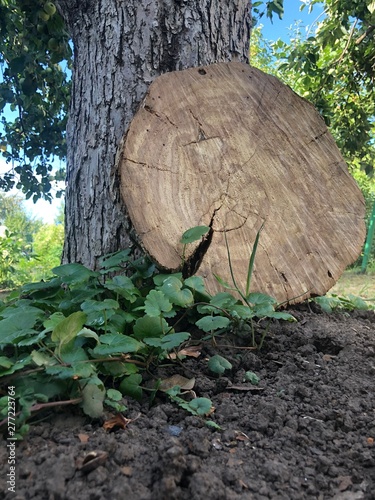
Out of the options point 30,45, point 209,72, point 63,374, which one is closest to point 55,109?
point 30,45

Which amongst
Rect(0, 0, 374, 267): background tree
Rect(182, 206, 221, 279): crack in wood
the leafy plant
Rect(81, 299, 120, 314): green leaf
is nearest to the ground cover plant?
Rect(81, 299, 120, 314): green leaf

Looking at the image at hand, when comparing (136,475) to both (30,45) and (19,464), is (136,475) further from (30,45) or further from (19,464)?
(30,45)

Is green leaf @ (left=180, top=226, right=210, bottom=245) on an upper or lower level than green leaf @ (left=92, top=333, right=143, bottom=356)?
upper

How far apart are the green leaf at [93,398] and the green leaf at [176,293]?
0.39m

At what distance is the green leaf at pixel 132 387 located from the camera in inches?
50.7

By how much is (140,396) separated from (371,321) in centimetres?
136

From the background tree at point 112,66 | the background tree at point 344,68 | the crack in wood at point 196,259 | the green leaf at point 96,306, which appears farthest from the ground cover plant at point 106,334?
the background tree at point 344,68

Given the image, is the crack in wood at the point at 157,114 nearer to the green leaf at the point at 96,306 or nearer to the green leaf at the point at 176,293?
the green leaf at the point at 176,293

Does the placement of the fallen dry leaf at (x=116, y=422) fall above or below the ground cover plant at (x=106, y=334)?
below

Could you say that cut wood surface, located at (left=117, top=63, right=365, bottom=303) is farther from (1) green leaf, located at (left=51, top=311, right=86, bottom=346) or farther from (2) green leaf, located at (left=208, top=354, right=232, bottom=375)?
(1) green leaf, located at (left=51, top=311, right=86, bottom=346)

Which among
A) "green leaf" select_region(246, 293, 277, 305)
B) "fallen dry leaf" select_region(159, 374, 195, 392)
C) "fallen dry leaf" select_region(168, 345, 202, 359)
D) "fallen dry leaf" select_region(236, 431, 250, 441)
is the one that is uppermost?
"green leaf" select_region(246, 293, 277, 305)

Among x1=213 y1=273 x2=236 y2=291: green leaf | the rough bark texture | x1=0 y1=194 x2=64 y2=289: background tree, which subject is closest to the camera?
x1=213 y1=273 x2=236 y2=291: green leaf

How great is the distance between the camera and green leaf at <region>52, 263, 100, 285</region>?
5.34 feet

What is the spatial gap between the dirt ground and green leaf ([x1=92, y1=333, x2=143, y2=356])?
16 cm
